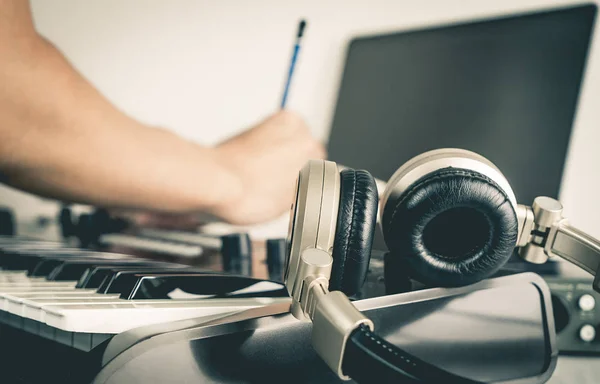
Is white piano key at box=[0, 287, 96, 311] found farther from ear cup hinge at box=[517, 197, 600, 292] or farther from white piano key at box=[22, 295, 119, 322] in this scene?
ear cup hinge at box=[517, 197, 600, 292]

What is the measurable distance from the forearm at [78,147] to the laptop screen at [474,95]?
0.47m

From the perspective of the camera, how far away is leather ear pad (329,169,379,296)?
0.36 metres

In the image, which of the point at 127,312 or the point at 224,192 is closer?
the point at 127,312

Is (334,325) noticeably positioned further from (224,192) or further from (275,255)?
(224,192)

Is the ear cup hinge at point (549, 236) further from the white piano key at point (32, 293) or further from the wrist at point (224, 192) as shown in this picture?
the wrist at point (224, 192)

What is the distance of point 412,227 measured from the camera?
0.37m

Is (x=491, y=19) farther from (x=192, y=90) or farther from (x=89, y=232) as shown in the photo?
(x=89, y=232)

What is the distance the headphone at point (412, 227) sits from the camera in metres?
0.35

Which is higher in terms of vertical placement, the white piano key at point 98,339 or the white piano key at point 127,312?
the white piano key at point 127,312

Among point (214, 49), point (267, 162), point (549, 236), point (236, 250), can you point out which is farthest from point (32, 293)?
point (214, 49)

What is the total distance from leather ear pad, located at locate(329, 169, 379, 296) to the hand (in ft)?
1.82

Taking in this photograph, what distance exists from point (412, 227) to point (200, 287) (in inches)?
6.6

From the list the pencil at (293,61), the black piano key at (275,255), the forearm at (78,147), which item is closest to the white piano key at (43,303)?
the black piano key at (275,255)

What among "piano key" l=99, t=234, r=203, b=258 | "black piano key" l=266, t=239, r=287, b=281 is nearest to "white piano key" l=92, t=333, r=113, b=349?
"black piano key" l=266, t=239, r=287, b=281
